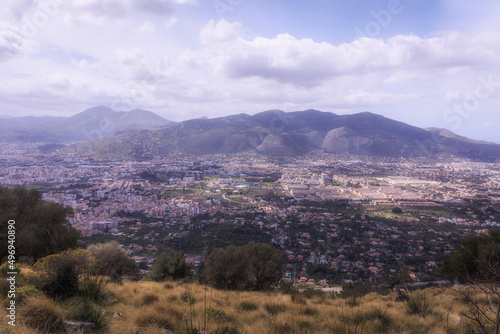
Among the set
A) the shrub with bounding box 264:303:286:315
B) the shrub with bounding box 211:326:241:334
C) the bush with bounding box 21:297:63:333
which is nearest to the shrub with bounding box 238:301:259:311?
the shrub with bounding box 264:303:286:315

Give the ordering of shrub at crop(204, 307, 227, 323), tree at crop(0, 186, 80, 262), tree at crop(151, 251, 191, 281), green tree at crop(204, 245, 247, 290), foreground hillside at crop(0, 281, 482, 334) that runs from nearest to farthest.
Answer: foreground hillside at crop(0, 281, 482, 334), shrub at crop(204, 307, 227, 323), tree at crop(0, 186, 80, 262), green tree at crop(204, 245, 247, 290), tree at crop(151, 251, 191, 281)

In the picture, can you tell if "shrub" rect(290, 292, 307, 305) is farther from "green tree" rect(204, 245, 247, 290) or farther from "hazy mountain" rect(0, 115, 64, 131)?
"hazy mountain" rect(0, 115, 64, 131)

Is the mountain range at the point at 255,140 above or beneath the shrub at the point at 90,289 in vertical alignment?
above

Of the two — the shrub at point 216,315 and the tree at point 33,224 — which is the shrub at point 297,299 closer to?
the shrub at point 216,315

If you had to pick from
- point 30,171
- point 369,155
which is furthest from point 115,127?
point 369,155

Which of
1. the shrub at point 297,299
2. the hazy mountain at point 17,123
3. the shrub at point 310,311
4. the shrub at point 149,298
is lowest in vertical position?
the shrub at point 297,299

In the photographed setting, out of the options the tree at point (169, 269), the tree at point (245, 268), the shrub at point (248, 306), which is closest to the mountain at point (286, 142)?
the tree at point (169, 269)
